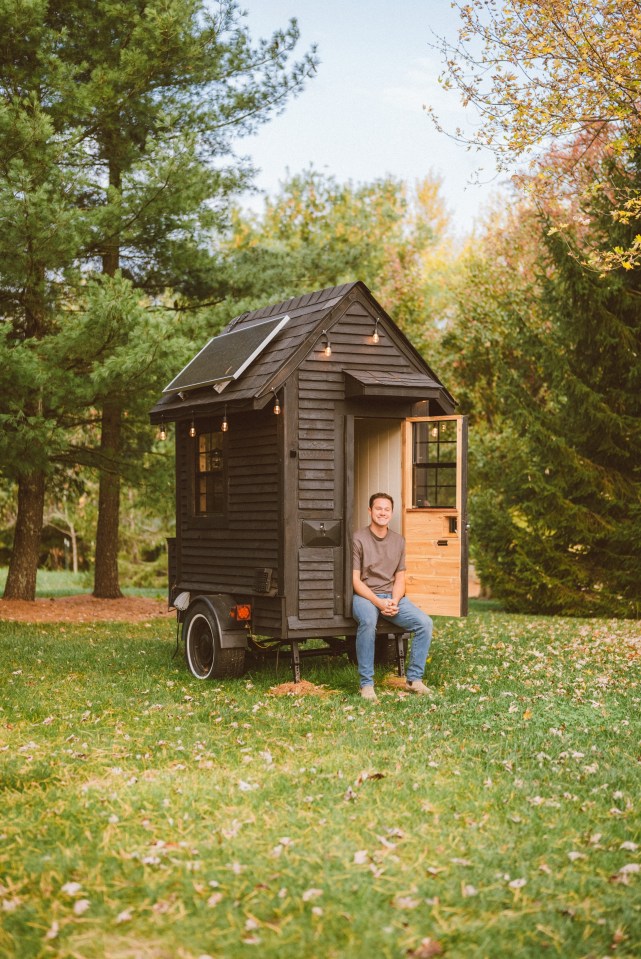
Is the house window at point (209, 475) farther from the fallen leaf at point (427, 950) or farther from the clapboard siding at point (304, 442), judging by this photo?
the fallen leaf at point (427, 950)

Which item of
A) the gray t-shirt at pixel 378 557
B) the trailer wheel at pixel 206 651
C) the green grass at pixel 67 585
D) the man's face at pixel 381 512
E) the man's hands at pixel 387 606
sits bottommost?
the green grass at pixel 67 585

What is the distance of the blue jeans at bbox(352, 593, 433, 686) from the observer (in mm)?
8109

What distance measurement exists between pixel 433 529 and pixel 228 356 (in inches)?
104

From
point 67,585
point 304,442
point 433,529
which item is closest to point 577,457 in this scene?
point 433,529

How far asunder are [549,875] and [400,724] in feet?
9.31

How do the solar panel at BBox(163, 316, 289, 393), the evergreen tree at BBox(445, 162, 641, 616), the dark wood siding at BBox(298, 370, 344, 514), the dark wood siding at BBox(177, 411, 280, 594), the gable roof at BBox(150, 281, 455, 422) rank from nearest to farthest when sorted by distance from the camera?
the gable roof at BBox(150, 281, 455, 422) → the dark wood siding at BBox(298, 370, 344, 514) → the dark wood siding at BBox(177, 411, 280, 594) → the solar panel at BBox(163, 316, 289, 393) → the evergreen tree at BBox(445, 162, 641, 616)

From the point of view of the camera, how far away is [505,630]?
1303 cm

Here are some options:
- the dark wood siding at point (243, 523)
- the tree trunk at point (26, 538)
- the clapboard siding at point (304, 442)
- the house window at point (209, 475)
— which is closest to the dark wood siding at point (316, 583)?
the clapboard siding at point (304, 442)

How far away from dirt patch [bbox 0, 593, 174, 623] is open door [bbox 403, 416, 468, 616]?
581cm

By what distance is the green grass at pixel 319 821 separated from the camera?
11.7 feet

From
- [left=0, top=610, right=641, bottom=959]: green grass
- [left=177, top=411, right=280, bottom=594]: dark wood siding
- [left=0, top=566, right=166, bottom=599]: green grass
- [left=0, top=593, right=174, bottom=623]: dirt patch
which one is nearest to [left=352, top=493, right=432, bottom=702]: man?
[left=0, top=610, right=641, bottom=959]: green grass

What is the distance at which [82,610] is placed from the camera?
15469mm

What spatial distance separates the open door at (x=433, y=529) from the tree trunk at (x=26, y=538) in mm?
8194

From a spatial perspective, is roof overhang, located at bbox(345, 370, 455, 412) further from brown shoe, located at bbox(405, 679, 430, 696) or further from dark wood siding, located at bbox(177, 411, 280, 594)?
brown shoe, located at bbox(405, 679, 430, 696)
